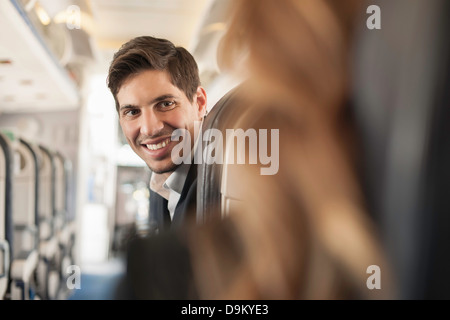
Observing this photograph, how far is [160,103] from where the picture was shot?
0.58 metres

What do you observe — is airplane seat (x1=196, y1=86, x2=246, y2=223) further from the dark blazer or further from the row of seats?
the row of seats

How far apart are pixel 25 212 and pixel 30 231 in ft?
0.95

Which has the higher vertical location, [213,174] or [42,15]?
[42,15]

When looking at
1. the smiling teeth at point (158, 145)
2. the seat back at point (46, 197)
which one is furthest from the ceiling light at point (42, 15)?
the seat back at point (46, 197)

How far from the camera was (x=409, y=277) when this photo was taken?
0.55 m

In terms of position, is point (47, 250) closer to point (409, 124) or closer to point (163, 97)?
point (163, 97)

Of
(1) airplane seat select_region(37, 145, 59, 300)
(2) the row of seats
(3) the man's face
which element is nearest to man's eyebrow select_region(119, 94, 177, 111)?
(3) the man's face

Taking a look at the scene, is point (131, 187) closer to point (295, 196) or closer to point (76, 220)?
point (76, 220)

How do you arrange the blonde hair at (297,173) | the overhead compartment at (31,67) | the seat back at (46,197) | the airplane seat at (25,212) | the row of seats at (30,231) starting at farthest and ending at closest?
the seat back at (46,197), the airplane seat at (25,212), the row of seats at (30,231), the overhead compartment at (31,67), the blonde hair at (297,173)

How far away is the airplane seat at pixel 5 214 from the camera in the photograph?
767 mm

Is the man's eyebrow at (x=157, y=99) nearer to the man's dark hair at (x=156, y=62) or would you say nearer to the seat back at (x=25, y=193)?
the man's dark hair at (x=156, y=62)

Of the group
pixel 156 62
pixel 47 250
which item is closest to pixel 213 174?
→ pixel 156 62

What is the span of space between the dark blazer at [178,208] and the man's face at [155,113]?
4 cm

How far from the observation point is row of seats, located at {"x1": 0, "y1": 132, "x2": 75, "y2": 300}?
2.50 feet
